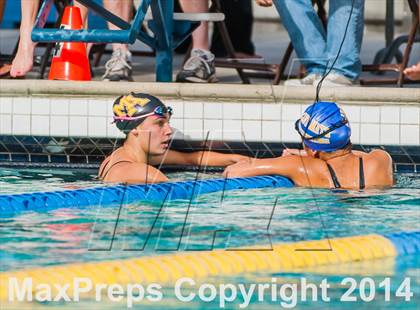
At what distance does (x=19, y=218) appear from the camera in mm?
5992

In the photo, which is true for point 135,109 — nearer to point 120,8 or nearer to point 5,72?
point 120,8

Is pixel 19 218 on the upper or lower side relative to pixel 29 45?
lower

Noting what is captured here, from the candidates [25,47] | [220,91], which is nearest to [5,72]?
[25,47]

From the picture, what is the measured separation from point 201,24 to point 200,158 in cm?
128

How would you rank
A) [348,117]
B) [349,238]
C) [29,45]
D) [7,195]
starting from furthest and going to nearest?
[29,45] < [348,117] < [7,195] < [349,238]

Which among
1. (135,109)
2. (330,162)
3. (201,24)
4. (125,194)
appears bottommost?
(125,194)

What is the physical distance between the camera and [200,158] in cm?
764

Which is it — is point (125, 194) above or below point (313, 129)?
below

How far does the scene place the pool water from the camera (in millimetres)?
5059

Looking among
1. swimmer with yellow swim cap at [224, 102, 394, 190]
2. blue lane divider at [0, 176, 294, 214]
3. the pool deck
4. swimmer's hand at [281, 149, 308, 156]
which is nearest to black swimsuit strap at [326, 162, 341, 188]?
swimmer with yellow swim cap at [224, 102, 394, 190]

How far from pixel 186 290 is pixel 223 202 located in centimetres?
184

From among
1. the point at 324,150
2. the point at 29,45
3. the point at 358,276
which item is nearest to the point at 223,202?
the point at 324,150

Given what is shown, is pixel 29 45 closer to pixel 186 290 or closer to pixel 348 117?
pixel 348 117

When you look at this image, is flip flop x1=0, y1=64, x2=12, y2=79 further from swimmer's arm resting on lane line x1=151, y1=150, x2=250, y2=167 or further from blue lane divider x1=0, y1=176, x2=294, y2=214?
blue lane divider x1=0, y1=176, x2=294, y2=214
